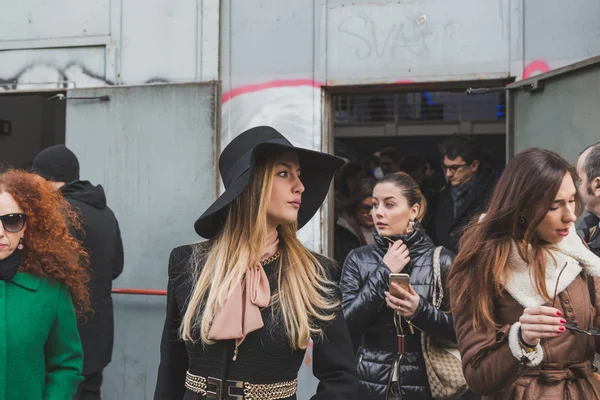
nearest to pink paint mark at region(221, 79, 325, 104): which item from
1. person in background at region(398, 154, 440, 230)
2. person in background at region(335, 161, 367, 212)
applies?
person in background at region(335, 161, 367, 212)

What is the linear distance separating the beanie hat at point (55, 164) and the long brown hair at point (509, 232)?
10.5ft

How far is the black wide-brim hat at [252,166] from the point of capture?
281cm

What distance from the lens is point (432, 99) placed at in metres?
9.35

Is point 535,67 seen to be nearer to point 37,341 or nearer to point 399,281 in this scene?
point 399,281

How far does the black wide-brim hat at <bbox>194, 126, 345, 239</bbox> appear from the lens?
9.22 ft

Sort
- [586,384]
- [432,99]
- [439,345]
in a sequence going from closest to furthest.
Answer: [586,384], [439,345], [432,99]

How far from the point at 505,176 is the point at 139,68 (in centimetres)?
418

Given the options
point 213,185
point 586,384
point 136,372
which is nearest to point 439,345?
point 586,384

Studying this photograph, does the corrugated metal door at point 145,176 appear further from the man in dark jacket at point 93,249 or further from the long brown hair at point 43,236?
the long brown hair at point 43,236

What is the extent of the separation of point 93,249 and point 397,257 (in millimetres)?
2055

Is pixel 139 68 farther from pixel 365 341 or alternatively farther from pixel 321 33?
pixel 365 341

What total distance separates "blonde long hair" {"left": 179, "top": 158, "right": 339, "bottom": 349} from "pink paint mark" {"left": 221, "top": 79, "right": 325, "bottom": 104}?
3.27 metres

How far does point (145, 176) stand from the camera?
635 centimetres

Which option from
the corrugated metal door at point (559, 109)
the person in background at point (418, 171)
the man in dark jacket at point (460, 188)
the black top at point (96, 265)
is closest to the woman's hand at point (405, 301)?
the man in dark jacket at point (460, 188)
